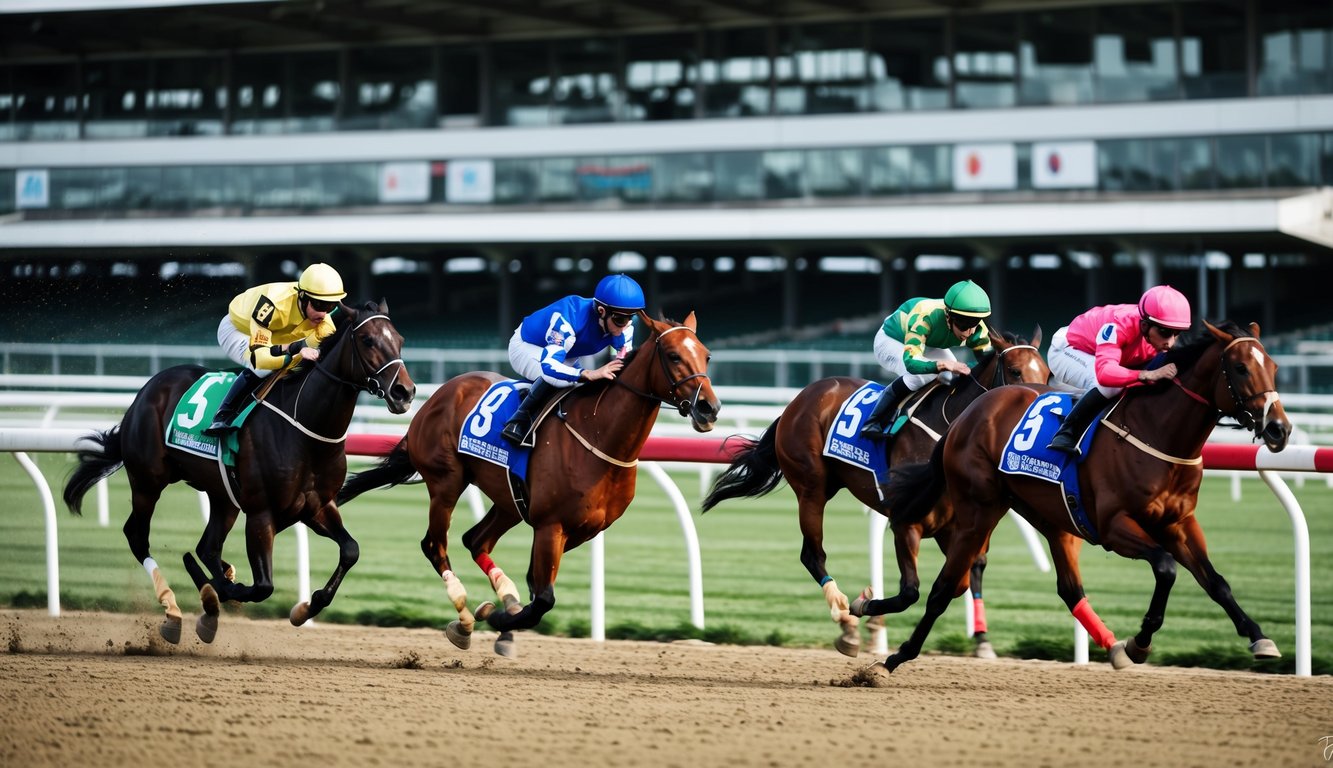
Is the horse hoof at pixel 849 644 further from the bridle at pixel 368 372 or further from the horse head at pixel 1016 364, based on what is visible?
the bridle at pixel 368 372

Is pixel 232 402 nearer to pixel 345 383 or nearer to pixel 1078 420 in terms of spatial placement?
pixel 345 383

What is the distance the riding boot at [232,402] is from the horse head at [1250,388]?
10.9 ft

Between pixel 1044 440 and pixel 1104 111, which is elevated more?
pixel 1104 111

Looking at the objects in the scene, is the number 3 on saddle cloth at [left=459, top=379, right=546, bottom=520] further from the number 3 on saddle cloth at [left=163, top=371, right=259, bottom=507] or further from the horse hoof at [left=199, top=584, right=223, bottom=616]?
the horse hoof at [left=199, top=584, right=223, bottom=616]

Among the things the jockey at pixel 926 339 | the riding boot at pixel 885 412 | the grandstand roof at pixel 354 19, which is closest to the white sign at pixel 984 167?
the grandstand roof at pixel 354 19

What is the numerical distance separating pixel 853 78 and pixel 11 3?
1330 centimetres

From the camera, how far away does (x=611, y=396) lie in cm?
527

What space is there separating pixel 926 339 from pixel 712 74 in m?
19.2

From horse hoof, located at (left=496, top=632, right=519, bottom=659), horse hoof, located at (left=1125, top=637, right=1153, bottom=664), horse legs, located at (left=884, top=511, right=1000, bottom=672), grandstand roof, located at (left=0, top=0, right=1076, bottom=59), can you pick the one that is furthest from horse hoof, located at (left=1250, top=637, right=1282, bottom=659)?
grandstand roof, located at (left=0, top=0, right=1076, bottom=59)

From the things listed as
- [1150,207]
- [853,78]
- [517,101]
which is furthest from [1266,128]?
[517,101]

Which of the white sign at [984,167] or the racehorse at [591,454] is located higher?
the white sign at [984,167]

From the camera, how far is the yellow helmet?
5.69 m

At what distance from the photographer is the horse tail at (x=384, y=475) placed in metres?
6.12

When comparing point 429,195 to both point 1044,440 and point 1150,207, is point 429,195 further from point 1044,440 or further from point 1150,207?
point 1044,440
